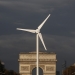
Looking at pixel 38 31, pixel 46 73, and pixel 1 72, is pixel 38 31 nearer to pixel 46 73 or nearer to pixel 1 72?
pixel 1 72

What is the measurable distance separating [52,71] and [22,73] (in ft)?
21.4

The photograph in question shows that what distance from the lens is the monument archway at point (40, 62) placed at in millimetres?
133250

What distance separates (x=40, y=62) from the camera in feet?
442

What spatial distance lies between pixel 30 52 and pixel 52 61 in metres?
5.38

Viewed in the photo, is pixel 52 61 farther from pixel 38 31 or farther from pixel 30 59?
pixel 38 31

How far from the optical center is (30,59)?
135000mm

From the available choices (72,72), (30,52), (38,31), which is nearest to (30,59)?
(30,52)

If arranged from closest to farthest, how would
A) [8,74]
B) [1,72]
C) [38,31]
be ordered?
1. [38,31]
2. [1,72]
3. [8,74]

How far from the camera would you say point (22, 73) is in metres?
135

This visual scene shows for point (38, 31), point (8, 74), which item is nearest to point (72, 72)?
point (8, 74)

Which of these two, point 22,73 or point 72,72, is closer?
point 72,72

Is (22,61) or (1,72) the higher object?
(22,61)

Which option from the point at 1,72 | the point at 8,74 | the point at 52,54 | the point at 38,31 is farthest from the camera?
the point at 52,54

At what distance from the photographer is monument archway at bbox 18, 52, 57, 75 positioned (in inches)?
5246
